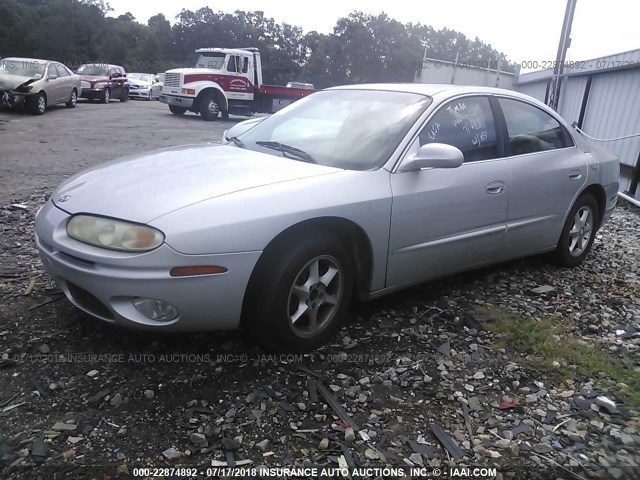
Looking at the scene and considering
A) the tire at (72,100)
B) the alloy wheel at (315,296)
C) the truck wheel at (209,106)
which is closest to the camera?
the alloy wheel at (315,296)

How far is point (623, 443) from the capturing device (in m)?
2.40

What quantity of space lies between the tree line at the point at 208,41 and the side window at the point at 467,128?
45.6 metres

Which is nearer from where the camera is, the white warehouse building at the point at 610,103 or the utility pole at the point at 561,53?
the white warehouse building at the point at 610,103

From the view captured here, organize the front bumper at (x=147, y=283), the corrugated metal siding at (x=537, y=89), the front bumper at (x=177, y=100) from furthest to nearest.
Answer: the front bumper at (x=177, y=100), the corrugated metal siding at (x=537, y=89), the front bumper at (x=147, y=283)

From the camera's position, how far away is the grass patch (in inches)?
115

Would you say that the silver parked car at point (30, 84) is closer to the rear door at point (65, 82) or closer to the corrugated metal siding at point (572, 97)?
the rear door at point (65, 82)

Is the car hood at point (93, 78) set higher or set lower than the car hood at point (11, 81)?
higher

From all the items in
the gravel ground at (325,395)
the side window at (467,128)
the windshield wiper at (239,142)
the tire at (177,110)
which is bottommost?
the gravel ground at (325,395)

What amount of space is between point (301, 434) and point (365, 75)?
60846 mm

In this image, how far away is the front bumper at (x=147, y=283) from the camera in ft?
7.80

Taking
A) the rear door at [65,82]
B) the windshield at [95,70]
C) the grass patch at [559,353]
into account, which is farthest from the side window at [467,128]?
the windshield at [95,70]

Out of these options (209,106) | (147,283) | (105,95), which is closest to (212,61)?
(209,106)

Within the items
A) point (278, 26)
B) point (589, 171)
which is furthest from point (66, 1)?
point (589, 171)

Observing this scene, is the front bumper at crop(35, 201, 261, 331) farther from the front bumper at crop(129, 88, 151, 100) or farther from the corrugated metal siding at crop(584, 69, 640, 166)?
the front bumper at crop(129, 88, 151, 100)
